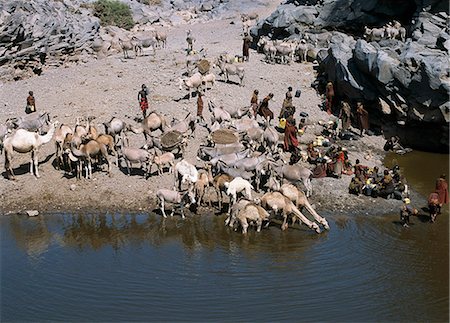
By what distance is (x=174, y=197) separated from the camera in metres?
16.9

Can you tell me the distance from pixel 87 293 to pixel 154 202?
5.27 meters

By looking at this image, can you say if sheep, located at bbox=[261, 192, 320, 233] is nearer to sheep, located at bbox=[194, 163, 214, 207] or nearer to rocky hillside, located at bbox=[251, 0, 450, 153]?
sheep, located at bbox=[194, 163, 214, 207]

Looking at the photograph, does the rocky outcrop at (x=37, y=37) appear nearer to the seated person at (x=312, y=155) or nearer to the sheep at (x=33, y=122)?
the sheep at (x=33, y=122)

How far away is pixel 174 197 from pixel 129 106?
9.47 m

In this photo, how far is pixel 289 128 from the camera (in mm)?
21188

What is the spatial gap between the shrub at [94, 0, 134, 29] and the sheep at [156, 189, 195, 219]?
3257 centimetres

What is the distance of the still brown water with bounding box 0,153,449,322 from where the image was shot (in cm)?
1255

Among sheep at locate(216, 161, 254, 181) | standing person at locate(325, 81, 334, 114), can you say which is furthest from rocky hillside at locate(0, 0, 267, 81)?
sheep at locate(216, 161, 254, 181)

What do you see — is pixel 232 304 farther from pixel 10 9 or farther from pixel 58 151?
pixel 10 9

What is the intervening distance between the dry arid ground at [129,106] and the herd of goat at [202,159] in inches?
21.0

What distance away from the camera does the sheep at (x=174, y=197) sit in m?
16.9

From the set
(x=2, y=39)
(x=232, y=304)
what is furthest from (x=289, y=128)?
(x=2, y=39)

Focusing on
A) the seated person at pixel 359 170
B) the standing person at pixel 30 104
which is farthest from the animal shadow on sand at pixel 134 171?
the standing person at pixel 30 104

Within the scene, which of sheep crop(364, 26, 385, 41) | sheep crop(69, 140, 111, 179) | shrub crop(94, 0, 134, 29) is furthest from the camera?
shrub crop(94, 0, 134, 29)
